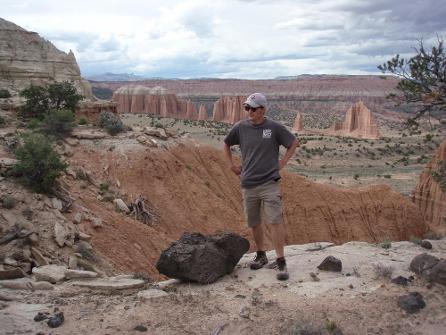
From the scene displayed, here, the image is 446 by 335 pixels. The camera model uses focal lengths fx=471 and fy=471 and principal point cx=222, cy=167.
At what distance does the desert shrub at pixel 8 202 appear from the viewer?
8.02 metres

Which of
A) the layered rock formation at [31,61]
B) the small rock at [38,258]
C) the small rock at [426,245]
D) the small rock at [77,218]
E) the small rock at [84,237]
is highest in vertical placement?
the layered rock formation at [31,61]

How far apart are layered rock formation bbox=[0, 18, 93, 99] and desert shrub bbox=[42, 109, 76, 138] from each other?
12161 mm

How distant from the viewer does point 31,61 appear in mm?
29422

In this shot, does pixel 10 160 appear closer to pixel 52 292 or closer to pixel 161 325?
pixel 52 292

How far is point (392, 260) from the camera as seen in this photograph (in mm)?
6355

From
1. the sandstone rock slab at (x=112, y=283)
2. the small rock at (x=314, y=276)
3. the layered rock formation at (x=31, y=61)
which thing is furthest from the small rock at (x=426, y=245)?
the layered rock formation at (x=31, y=61)

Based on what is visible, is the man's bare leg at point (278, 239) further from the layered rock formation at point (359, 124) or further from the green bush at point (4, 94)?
the layered rock formation at point (359, 124)

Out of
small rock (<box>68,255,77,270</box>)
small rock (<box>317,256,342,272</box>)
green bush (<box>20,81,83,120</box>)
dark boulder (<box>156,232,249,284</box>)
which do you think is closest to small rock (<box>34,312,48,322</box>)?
dark boulder (<box>156,232,249,284</box>)

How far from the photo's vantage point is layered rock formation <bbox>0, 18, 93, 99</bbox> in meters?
27.8

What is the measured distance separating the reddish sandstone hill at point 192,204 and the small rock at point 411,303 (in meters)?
5.60

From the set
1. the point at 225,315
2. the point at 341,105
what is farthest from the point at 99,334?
the point at 341,105

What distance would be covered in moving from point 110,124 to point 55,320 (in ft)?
45.3

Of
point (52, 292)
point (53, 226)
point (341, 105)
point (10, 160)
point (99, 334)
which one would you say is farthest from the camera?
point (341, 105)

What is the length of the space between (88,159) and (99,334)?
1112cm
